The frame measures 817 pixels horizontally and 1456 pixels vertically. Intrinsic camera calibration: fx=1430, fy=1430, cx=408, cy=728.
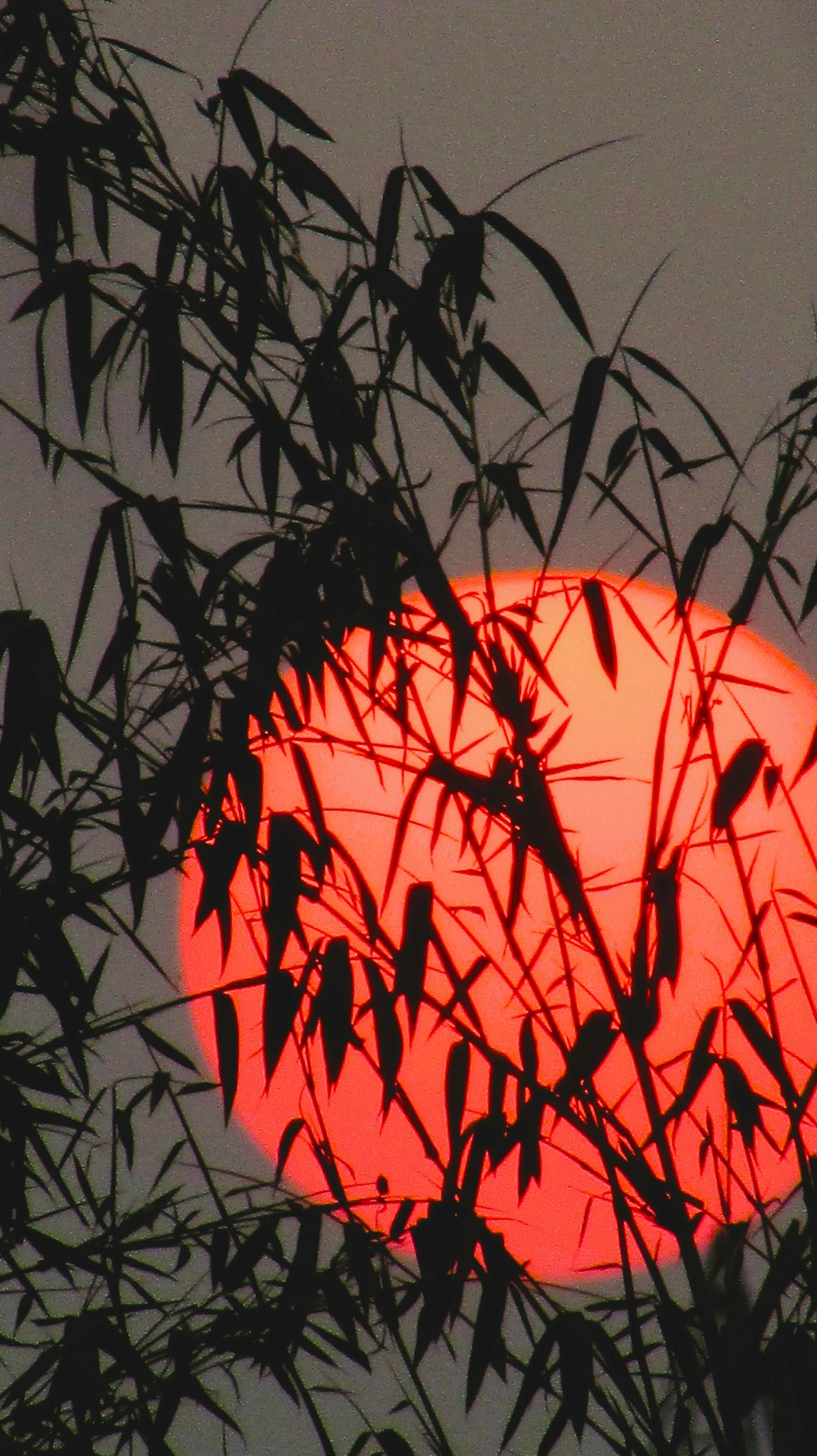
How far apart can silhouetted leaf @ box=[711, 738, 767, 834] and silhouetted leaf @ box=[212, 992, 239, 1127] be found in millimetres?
578

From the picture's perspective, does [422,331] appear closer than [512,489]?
Yes

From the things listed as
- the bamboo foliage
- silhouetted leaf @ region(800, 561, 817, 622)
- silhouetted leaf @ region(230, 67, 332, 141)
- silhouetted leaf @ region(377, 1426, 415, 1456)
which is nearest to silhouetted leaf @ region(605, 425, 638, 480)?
the bamboo foliage

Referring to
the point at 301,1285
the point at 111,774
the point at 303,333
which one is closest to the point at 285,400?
the point at 303,333

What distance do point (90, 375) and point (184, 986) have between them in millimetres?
1493

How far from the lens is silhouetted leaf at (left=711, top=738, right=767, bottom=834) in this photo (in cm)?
148

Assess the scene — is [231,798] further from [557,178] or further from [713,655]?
[557,178]

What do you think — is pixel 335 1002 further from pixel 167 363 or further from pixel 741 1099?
pixel 167 363

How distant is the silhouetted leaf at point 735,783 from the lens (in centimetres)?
148

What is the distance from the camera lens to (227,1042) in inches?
63.1

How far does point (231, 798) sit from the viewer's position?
1646mm

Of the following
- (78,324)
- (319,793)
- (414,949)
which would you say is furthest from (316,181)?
(414,949)

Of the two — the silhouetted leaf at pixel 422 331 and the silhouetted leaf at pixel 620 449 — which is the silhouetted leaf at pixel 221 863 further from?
the silhouetted leaf at pixel 620 449

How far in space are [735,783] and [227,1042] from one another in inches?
24.8

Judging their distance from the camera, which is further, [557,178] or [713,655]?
[557,178]
